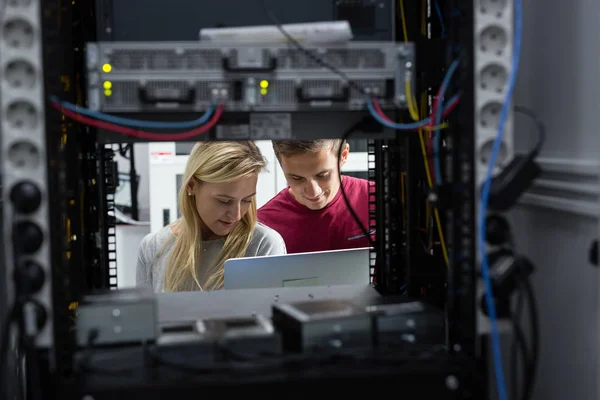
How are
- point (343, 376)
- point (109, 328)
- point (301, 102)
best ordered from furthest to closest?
1. point (301, 102)
2. point (109, 328)
3. point (343, 376)

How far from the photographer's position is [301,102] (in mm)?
1356

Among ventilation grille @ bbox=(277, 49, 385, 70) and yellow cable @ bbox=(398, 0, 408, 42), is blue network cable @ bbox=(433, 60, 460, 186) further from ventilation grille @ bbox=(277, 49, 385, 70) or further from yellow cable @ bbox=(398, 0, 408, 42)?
yellow cable @ bbox=(398, 0, 408, 42)

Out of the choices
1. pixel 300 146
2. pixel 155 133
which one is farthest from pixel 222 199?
pixel 155 133

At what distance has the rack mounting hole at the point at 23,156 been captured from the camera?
3.69 ft

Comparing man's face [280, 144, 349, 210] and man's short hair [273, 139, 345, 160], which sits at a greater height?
man's short hair [273, 139, 345, 160]

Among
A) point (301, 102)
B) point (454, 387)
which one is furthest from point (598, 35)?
point (454, 387)

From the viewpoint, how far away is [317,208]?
3328 millimetres

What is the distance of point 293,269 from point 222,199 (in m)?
0.85

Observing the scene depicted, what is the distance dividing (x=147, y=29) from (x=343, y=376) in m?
0.84

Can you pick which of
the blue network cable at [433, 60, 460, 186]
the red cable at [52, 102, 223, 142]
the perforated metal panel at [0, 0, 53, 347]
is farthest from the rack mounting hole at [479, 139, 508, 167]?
the perforated metal panel at [0, 0, 53, 347]

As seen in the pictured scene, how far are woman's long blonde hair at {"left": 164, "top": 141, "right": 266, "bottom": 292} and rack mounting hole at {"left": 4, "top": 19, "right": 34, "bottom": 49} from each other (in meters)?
1.49

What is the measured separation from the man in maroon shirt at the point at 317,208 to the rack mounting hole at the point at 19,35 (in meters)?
1.83

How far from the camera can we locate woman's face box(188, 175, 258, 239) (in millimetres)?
2725

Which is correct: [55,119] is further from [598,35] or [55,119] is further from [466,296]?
[598,35]
